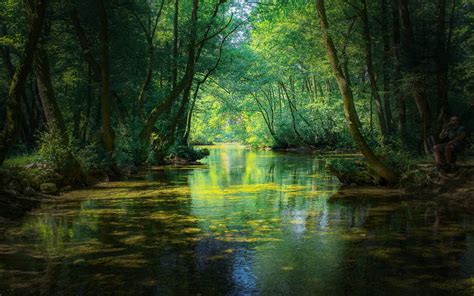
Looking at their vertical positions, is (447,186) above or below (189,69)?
below

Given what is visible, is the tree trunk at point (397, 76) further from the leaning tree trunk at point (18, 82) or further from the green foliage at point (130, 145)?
the leaning tree trunk at point (18, 82)

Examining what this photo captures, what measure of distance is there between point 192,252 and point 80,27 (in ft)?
50.2

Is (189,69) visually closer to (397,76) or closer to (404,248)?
(397,76)

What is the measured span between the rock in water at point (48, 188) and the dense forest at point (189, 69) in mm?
1186

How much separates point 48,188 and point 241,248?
786 centimetres

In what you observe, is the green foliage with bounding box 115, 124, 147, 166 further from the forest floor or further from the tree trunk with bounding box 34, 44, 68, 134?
the forest floor

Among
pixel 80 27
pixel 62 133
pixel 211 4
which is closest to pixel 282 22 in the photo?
pixel 211 4

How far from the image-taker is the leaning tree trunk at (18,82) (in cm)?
1041

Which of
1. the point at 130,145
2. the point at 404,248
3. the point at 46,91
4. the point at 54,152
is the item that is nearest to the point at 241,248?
the point at 404,248

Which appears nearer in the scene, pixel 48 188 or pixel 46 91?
pixel 48 188

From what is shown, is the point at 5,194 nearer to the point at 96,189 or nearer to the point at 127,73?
the point at 96,189

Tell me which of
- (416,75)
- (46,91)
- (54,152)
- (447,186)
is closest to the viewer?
(447,186)

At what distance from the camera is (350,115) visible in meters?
12.8

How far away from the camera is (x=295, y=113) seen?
42406mm
